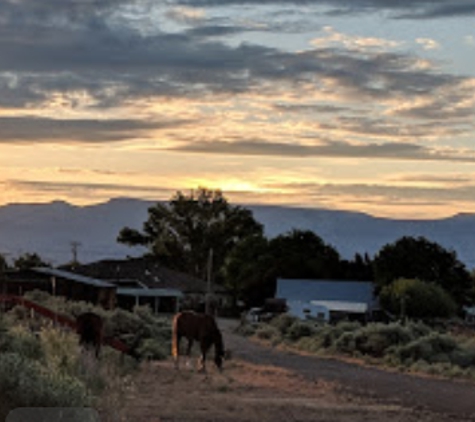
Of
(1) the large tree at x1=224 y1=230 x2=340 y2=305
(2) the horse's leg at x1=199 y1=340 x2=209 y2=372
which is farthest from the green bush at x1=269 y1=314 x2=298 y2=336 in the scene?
→ (1) the large tree at x1=224 y1=230 x2=340 y2=305

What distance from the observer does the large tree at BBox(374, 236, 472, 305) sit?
8425 cm

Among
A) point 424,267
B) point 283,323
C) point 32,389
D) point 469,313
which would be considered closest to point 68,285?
point 283,323

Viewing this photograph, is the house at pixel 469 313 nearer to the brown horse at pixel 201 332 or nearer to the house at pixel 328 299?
the house at pixel 328 299

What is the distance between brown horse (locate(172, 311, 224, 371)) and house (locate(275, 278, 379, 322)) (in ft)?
147

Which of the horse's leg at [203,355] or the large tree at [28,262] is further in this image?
the large tree at [28,262]

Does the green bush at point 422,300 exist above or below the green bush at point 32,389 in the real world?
below

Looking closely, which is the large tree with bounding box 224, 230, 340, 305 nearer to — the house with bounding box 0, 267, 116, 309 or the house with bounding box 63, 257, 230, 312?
the house with bounding box 63, 257, 230, 312

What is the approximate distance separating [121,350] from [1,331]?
7072 millimetres

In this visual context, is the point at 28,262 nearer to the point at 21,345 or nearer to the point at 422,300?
the point at 422,300

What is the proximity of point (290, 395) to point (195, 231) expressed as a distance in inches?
3680

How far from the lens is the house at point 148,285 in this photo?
84.9 meters

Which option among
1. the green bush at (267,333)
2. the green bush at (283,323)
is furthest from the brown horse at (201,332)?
the green bush at (283,323)

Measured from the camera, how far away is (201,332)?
104 feet

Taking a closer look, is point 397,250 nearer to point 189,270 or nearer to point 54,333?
point 189,270
